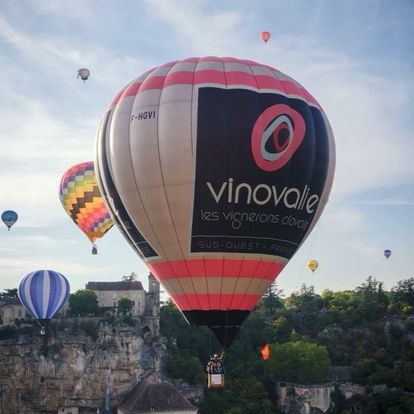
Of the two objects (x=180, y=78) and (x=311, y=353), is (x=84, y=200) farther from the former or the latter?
(x=311, y=353)

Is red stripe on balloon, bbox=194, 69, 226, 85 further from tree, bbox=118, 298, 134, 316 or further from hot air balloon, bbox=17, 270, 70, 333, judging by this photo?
tree, bbox=118, 298, 134, 316

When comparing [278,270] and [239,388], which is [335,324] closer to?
[239,388]

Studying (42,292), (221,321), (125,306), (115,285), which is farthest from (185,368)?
(221,321)

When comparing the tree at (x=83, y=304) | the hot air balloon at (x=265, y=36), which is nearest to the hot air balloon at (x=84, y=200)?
the hot air balloon at (x=265, y=36)

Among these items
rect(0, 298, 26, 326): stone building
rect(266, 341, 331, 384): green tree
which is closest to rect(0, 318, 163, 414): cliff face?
rect(0, 298, 26, 326): stone building

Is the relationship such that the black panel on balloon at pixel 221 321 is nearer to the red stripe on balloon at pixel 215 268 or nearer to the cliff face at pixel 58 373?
the red stripe on balloon at pixel 215 268

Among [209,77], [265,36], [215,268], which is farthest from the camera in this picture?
[265,36]

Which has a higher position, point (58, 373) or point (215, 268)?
point (215, 268)
